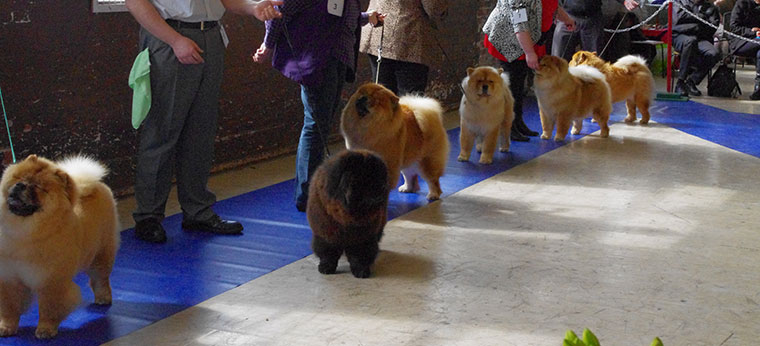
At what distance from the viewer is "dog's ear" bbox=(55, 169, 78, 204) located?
2695 millimetres

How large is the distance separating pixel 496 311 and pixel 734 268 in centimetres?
131

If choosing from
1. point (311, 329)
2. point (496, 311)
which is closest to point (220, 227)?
point (311, 329)

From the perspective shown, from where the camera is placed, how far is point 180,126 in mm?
3811

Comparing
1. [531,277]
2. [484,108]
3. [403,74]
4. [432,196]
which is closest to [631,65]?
[484,108]

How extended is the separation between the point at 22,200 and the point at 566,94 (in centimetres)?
508

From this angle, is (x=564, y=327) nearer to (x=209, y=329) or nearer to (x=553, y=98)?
(x=209, y=329)

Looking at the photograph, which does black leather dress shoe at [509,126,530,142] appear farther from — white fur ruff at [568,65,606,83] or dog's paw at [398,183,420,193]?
dog's paw at [398,183,420,193]

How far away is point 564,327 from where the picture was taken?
2932 mm

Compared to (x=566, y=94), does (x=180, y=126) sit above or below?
above

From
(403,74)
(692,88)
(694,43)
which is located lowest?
(692,88)

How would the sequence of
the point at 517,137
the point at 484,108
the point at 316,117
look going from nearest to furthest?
the point at 316,117 < the point at 484,108 < the point at 517,137

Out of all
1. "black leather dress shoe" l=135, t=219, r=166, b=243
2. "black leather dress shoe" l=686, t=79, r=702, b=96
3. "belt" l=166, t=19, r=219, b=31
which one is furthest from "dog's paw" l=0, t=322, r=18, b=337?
"black leather dress shoe" l=686, t=79, r=702, b=96

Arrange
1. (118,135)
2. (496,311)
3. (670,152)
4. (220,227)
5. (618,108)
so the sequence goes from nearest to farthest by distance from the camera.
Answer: (496,311)
(220,227)
(118,135)
(670,152)
(618,108)

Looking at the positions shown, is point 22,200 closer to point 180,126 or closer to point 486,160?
point 180,126
